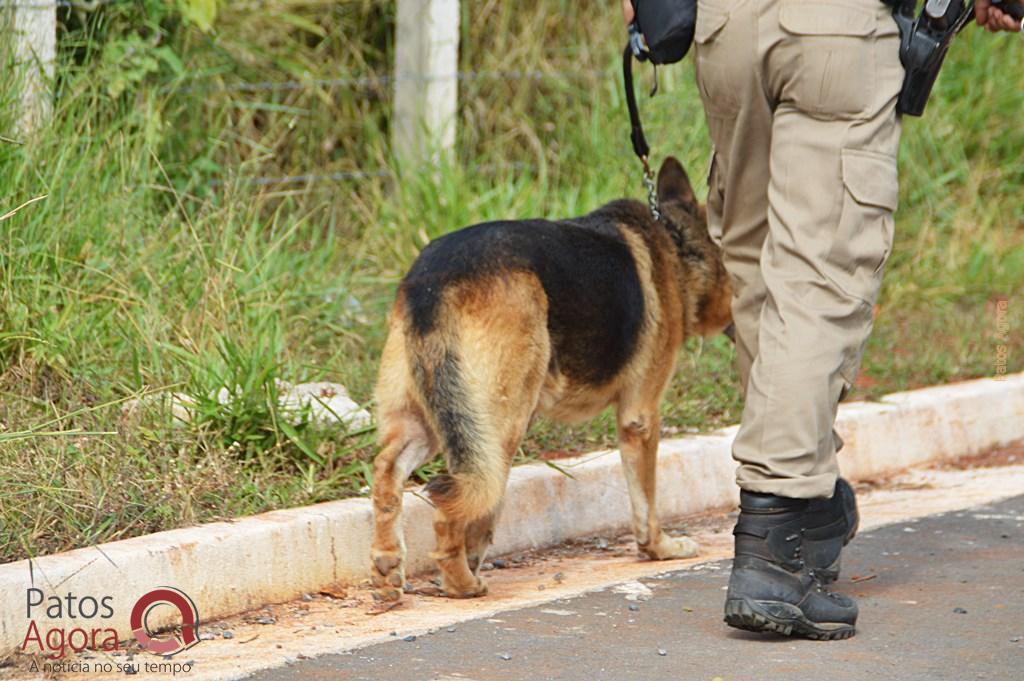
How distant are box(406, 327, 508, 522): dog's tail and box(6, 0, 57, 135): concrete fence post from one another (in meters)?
2.34

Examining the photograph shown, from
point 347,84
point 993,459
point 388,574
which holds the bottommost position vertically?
point 993,459

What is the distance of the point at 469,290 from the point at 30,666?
56.5 inches

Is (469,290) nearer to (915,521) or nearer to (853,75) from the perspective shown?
(853,75)

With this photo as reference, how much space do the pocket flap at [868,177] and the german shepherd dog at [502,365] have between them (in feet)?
3.17

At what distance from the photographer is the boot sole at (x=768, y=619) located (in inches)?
138

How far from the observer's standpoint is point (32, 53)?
5637 millimetres

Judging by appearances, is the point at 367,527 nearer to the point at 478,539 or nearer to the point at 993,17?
the point at 478,539

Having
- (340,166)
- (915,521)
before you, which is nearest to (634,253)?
(915,521)

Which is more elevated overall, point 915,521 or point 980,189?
point 980,189

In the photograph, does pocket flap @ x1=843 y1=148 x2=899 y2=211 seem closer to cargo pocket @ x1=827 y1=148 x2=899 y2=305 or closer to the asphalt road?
cargo pocket @ x1=827 y1=148 x2=899 y2=305

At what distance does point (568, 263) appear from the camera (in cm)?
420

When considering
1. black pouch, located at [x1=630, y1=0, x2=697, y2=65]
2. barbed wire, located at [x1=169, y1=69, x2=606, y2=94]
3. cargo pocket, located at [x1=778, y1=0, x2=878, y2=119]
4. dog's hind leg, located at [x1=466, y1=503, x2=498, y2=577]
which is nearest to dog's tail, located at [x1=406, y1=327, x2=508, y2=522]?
dog's hind leg, located at [x1=466, y1=503, x2=498, y2=577]

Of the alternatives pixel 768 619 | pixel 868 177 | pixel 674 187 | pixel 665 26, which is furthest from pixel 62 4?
pixel 768 619

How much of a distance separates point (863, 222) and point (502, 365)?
1029 millimetres
